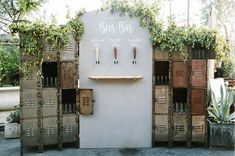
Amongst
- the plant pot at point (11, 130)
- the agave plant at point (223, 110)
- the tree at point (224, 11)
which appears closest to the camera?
the agave plant at point (223, 110)

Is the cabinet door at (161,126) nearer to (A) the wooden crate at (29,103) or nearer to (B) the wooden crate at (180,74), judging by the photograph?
(B) the wooden crate at (180,74)

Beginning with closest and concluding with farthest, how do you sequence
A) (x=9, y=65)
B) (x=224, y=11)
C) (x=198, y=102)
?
1. (x=198, y=102)
2. (x=9, y=65)
3. (x=224, y=11)

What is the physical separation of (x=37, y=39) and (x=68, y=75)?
2.95ft

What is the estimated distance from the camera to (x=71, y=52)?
608 centimetres

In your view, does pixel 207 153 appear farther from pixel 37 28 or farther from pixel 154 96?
pixel 37 28

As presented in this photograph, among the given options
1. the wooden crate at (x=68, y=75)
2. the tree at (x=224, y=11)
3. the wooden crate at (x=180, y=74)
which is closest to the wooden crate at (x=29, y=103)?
the wooden crate at (x=68, y=75)

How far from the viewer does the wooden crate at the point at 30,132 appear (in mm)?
6000

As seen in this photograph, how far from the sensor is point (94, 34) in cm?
616

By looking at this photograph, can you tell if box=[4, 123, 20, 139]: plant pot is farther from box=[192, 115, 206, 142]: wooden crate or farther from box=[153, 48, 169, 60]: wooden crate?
box=[192, 115, 206, 142]: wooden crate

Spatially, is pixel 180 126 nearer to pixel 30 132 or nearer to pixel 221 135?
pixel 221 135

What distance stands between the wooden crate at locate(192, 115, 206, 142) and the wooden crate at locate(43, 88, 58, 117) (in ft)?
9.15

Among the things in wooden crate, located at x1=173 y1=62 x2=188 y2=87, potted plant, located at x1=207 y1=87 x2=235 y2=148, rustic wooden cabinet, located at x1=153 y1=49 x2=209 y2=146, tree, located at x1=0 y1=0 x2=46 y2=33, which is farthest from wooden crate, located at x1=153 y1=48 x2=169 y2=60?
tree, located at x1=0 y1=0 x2=46 y2=33

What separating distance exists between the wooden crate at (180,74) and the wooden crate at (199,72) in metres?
0.16

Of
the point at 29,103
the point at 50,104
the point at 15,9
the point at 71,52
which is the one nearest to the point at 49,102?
the point at 50,104
